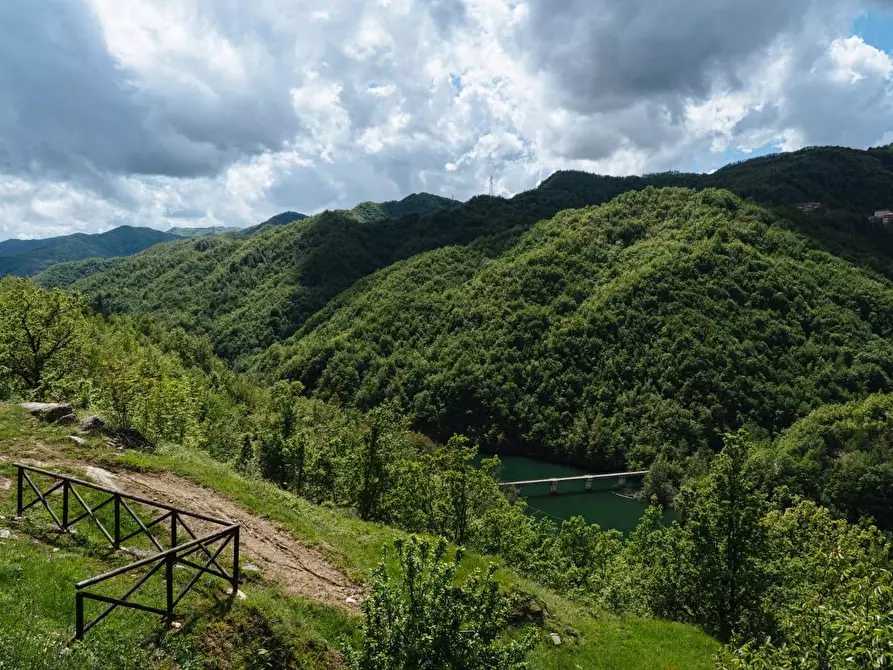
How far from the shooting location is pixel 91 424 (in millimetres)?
21688

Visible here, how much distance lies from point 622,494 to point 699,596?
9829 centimetres

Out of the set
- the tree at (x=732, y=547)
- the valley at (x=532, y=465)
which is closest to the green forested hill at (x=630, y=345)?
the valley at (x=532, y=465)

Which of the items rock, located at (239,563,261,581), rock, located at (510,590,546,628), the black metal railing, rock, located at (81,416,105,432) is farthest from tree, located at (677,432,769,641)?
rock, located at (81,416,105,432)

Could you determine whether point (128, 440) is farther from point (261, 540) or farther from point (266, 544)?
point (266, 544)

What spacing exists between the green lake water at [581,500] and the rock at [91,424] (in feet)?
282

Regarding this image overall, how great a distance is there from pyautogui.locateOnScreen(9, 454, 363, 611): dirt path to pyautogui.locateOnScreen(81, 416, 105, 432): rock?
12.7ft

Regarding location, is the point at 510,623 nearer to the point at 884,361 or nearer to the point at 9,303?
the point at 9,303

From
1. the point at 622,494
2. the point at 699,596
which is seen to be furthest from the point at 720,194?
the point at 699,596

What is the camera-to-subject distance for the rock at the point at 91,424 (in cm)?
2155

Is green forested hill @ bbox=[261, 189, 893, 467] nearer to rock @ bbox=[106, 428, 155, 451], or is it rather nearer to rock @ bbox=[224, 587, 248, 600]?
rock @ bbox=[106, 428, 155, 451]

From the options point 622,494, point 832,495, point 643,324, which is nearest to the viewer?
point 832,495

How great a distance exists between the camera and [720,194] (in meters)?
197

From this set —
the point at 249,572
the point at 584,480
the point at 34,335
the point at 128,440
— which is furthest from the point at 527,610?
the point at 584,480

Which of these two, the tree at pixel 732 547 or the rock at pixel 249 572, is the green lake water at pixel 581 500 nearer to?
the tree at pixel 732 547
